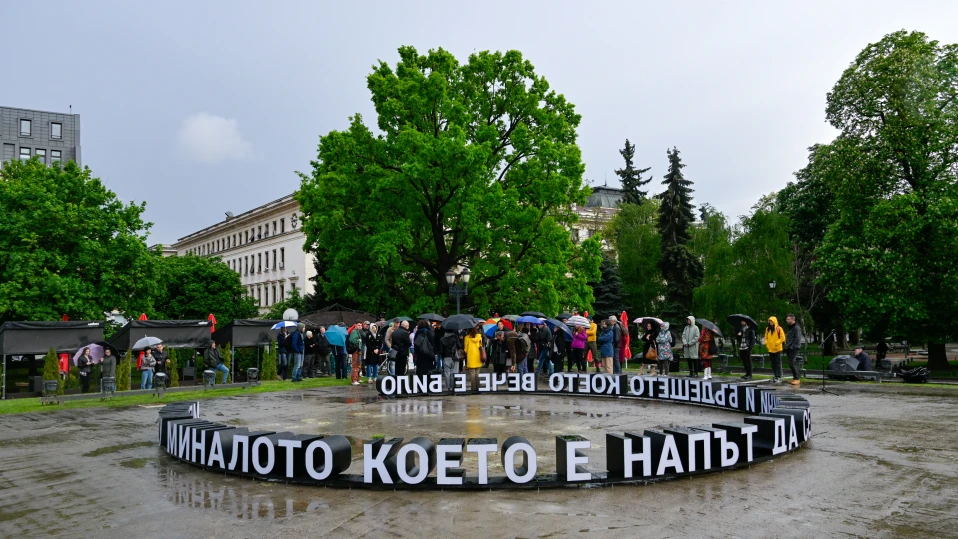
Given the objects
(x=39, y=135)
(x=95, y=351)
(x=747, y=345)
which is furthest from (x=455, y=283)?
(x=39, y=135)

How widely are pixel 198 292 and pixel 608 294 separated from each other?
39.5 metres

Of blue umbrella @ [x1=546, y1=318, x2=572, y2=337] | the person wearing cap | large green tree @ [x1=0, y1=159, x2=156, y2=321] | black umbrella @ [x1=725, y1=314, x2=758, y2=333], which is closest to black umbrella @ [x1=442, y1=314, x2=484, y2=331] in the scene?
blue umbrella @ [x1=546, y1=318, x2=572, y2=337]

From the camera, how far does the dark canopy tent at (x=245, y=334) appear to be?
2894cm

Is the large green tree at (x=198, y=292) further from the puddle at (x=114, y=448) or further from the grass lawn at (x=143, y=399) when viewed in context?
the puddle at (x=114, y=448)

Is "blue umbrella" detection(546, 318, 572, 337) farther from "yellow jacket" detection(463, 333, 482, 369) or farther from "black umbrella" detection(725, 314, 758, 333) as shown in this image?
"black umbrella" detection(725, 314, 758, 333)

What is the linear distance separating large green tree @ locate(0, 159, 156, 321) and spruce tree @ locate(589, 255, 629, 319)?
34926mm

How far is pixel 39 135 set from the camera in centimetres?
8644

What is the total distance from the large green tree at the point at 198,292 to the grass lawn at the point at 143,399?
45.5 m

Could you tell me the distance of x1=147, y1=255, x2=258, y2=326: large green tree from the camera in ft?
217

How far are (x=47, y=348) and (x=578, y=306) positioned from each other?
23.1m

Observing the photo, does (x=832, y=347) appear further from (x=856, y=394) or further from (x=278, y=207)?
(x=278, y=207)

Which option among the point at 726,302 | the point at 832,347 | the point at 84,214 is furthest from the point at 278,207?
the point at 832,347

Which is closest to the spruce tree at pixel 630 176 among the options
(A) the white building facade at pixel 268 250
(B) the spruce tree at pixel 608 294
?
(B) the spruce tree at pixel 608 294

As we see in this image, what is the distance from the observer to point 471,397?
19609 millimetres
